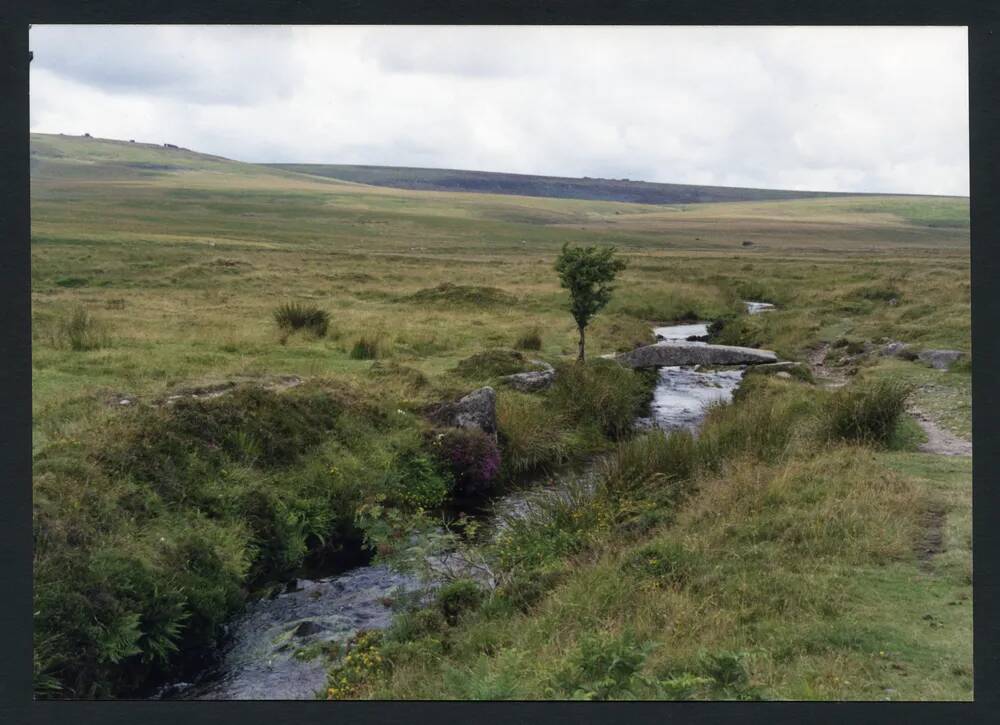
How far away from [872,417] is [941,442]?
1.21 meters

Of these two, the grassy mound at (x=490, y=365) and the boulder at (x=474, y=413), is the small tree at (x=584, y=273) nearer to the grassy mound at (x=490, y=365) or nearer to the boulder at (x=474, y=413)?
the grassy mound at (x=490, y=365)

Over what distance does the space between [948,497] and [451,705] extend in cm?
768

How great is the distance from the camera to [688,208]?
16250cm

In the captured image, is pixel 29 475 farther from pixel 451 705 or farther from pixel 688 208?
pixel 688 208

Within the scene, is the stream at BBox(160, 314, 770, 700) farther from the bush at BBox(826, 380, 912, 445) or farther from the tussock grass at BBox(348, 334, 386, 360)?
the tussock grass at BBox(348, 334, 386, 360)

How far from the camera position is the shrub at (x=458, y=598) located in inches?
403

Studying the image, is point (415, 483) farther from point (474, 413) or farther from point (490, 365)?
point (490, 365)

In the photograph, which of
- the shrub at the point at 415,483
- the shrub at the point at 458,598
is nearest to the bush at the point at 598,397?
the shrub at the point at 415,483

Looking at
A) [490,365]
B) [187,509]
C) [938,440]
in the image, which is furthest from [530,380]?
[187,509]

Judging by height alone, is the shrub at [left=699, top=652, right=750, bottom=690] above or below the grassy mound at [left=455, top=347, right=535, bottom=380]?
below

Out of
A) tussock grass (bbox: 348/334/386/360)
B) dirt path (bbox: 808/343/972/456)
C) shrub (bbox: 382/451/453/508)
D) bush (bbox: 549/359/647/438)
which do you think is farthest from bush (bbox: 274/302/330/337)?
dirt path (bbox: 808/343/972/456)

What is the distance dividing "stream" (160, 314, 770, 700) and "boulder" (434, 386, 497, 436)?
2782mm

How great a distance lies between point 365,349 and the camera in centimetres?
2245

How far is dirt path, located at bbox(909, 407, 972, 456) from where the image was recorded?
13570mm
